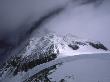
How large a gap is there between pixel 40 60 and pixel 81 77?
266ft

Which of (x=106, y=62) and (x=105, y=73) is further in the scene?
(x=106, y=62)

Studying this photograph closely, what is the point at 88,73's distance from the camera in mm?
57062

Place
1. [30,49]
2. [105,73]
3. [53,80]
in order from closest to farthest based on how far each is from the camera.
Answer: [105,73]
[53,80]
[30,49]

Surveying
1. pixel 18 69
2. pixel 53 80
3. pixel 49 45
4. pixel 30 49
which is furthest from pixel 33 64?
pixel 53 80

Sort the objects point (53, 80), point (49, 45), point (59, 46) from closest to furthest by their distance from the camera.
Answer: point (53, 80)
point (59, 46)
point (49, 45)

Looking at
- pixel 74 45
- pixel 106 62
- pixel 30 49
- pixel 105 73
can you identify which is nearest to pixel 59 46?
pixel 74 45

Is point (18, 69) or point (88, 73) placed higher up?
point (88, 73)

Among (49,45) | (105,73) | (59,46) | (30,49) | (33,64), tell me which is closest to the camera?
(105,73)

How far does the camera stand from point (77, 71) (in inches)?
2438

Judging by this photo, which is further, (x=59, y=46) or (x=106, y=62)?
(x=59, y=46)

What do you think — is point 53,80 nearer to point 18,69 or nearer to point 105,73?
point 105,73

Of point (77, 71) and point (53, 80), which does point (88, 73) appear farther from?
point (53, 80)

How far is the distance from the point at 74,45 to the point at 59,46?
12.3m

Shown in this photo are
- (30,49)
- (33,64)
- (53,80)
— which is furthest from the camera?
(30,49)
